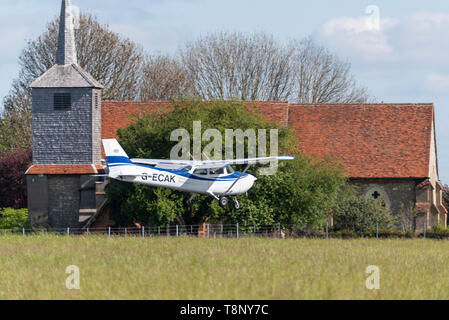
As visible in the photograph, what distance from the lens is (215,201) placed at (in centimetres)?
3869

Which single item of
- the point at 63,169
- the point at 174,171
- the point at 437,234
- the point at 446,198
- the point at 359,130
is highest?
the point at 359,130

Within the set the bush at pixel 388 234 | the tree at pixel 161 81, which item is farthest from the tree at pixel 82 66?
the bush at pixel 388 234

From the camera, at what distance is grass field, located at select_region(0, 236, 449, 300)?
63.1 feet

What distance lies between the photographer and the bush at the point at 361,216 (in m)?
41.2

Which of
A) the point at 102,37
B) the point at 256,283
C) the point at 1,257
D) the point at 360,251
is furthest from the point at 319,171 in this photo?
the point at 102,37

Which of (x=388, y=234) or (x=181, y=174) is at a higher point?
(x=181, y=174)

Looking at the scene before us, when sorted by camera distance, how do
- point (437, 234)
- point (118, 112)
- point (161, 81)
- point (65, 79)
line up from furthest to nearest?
point (161, 81), point (118, 112), point (65, 79), point (437, 234)

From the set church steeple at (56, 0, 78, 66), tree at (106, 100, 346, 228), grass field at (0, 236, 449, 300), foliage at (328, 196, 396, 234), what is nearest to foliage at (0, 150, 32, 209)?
church steeple at (56, 0, 78, 66)

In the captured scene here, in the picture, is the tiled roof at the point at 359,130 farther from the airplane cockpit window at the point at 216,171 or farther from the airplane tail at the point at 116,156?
the airplane tail at the point at 116,156

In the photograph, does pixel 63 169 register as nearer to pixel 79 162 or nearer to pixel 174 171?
pixel 79 162

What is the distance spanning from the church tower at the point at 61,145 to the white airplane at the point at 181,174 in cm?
1609

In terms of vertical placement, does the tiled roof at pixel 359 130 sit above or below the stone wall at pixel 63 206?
above

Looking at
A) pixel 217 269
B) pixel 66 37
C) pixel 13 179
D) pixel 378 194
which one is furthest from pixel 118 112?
pixel 217 269

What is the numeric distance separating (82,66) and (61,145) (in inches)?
709
